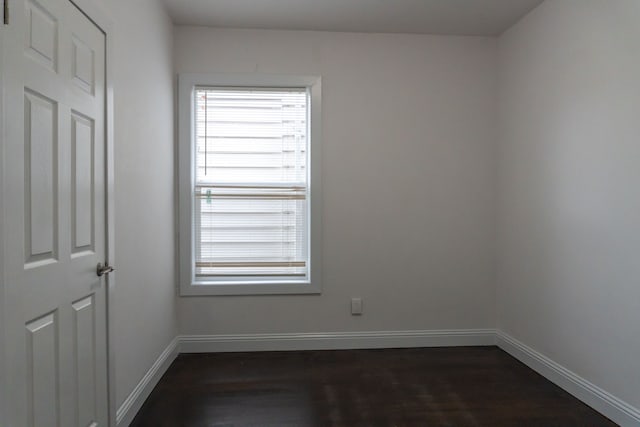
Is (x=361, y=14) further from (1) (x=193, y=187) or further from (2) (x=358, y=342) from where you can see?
(2) (x=358, y=342)

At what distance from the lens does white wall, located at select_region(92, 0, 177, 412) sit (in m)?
1.86

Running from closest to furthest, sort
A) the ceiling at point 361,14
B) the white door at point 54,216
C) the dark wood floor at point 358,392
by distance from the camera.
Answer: the white door at point 54,216 < the dark wood floor at point 358,392 < the ceiling at point 361,14

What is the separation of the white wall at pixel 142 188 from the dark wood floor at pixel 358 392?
370 millimetres

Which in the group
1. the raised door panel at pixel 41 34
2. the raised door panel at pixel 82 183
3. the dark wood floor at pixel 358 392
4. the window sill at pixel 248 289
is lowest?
the dark wood floor at pixel 358 392

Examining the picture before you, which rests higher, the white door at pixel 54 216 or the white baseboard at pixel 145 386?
the white door at pixel 54 216

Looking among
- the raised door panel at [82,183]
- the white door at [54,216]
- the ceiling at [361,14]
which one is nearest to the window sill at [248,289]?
the white door at [54,216]

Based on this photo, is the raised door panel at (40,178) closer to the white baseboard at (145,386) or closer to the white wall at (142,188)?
the white wall at (142,188)

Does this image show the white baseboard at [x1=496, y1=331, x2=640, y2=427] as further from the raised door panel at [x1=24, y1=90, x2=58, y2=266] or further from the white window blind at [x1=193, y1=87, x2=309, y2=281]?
the raised door panel at [x1=24, y1=90, x2=58, y2=266]

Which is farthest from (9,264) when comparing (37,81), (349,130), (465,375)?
(465,375)

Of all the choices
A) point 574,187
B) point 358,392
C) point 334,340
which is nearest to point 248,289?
point 334,340

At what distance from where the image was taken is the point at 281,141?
9.77 ft

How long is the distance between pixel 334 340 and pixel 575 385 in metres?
1.68

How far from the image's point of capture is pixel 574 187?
2256 millimetres

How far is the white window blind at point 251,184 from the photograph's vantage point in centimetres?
293
